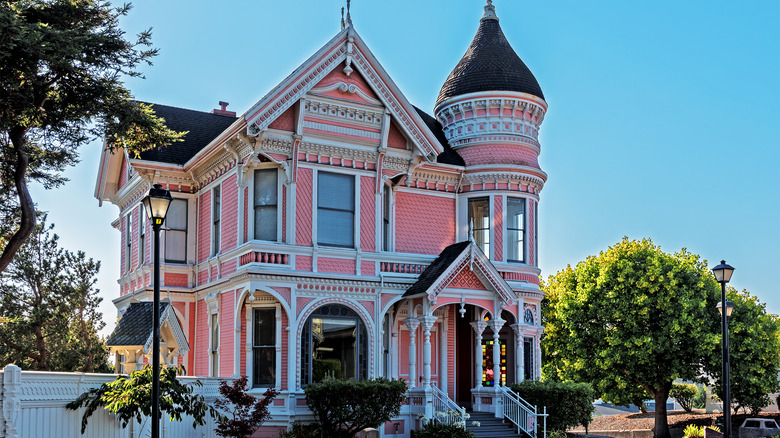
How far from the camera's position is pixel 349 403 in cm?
2217

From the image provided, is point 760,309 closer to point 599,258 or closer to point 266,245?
point 599,258

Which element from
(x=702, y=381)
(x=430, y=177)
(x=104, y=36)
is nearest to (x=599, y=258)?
(x=702, y=381)

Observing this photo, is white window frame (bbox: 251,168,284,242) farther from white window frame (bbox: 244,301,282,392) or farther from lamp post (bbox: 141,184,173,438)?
lamp post (bbox: 141,184,173,438)

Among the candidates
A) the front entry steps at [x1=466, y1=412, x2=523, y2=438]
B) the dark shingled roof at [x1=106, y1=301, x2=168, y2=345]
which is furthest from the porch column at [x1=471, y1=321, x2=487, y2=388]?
the dark shingled roof at [x1=106, y1=301, x2=168, y2=345]

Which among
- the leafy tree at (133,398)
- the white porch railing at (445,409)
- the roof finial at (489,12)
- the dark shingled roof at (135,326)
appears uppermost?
the roof finial at (489,12)

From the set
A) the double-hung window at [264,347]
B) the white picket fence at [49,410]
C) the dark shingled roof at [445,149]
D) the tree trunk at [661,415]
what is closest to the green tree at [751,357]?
the tree trunk at [661,415]

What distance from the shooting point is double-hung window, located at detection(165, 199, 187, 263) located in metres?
27.1

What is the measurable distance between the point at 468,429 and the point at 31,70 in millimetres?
13766

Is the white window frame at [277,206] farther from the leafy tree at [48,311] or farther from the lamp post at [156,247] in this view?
the leafy tree at [48,311]

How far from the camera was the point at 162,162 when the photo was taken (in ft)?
87.2

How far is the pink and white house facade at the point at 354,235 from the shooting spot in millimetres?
23641

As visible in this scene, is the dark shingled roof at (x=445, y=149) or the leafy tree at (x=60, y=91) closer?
the leafy tree at (x=60, y=91)

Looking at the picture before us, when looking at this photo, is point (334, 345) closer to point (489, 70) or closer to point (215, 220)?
point (215, 220)

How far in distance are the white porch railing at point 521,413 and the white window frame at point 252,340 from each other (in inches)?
261
